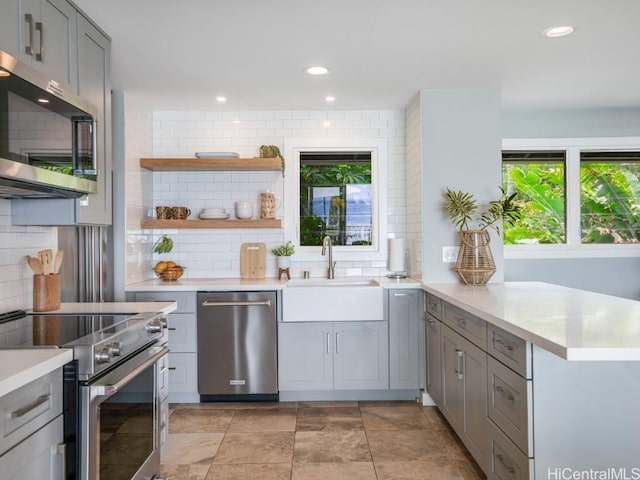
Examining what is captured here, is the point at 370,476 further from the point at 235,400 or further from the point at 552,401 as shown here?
the point at 235,400

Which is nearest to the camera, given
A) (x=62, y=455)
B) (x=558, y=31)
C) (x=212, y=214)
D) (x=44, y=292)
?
(x=62, y=455)

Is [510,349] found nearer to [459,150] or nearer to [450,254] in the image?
[450,254]

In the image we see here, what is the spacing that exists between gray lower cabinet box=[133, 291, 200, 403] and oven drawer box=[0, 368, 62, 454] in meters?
2.05

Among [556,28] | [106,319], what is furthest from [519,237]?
[106,319]

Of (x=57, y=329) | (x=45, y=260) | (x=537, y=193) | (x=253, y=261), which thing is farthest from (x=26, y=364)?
(x=537, y=193)

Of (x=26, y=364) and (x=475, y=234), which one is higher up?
(x=475, y=234)

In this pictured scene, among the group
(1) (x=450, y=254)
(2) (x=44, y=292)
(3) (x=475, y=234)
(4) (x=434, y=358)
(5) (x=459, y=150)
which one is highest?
(5) (x=459, y=150)

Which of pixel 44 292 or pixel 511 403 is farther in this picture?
pixel 44 292

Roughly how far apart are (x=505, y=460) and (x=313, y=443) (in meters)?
1.30

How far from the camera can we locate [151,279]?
416 cm

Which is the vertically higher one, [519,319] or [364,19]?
[364,19]

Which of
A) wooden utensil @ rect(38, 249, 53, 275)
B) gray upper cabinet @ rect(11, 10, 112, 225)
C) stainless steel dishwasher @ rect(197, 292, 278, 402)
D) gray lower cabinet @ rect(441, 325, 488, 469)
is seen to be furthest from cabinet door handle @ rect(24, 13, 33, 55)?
gray lower cabinet @ rect(441, 325, 488, 469)

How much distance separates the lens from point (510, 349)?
201 cm

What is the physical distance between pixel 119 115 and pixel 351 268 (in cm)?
221
